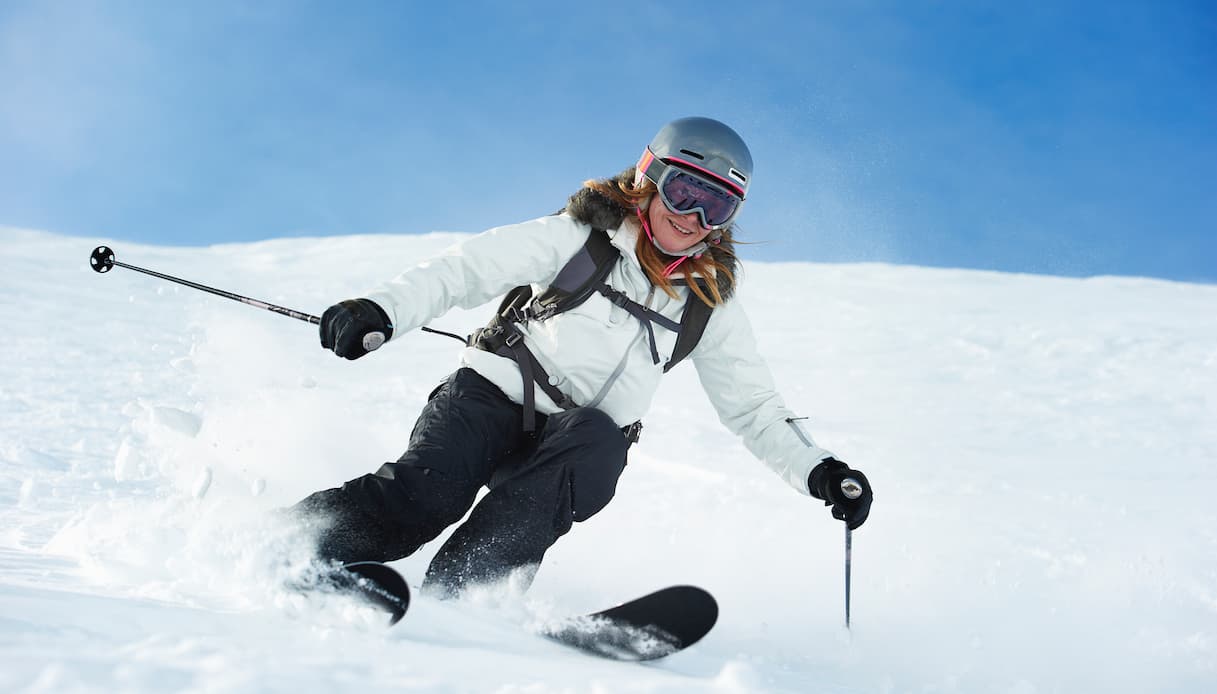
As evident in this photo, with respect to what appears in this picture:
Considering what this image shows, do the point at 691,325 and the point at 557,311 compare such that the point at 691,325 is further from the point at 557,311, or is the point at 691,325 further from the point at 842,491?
the point at 842,491

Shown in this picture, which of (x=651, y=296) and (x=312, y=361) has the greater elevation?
(x=312, y=361)

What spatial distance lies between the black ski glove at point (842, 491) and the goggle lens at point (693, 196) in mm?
942

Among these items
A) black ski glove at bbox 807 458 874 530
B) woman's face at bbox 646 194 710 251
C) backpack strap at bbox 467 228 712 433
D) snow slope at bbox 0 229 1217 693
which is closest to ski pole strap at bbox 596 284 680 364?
backpack strap at bbox 467 228 712 433

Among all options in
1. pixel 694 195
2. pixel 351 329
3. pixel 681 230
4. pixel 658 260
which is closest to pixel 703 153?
pixel 694 195

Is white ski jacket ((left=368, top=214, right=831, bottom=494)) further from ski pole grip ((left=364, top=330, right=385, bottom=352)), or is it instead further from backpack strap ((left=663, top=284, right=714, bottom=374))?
ski pole grip ((left=364, top=330, right=385, bottom=352))

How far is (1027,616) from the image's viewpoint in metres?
3.45

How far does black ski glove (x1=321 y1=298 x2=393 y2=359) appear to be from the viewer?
7.54 feet

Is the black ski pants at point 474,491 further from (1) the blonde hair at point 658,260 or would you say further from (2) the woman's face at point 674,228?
(2) the woman's face at point 674,228

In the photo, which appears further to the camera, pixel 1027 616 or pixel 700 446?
pixel 700 446

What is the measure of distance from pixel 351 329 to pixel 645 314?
102 centimetres

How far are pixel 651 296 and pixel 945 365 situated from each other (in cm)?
736

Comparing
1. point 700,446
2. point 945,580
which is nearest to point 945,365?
point 700,446

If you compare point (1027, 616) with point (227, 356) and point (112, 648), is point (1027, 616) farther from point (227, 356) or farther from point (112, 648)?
point (227, 356)

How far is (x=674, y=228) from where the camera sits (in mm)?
2943
